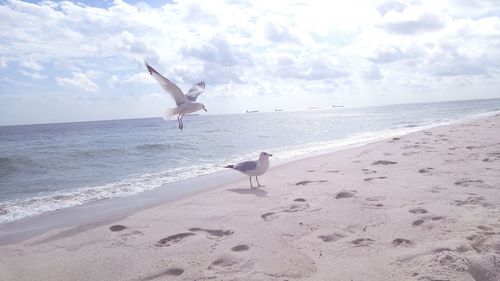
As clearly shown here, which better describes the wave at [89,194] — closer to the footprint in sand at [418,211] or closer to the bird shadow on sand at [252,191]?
the bird shadow on sand at [252,191]

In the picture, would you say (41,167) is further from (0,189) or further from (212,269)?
(212,269)

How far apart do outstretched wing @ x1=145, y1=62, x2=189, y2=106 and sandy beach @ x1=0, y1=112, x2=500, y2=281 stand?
2655mm

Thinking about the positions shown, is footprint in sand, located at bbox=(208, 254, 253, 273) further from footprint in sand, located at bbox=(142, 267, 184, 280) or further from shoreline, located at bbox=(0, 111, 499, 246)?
shoreline, located at bbox=(0, 111, 499, 246)

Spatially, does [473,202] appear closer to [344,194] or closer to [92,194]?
[344,194]

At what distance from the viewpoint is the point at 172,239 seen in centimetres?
474

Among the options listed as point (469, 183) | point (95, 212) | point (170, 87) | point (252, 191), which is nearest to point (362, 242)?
point (469, 183)

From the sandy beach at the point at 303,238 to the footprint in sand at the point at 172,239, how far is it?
0.02 meters

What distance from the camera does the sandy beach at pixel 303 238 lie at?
11.5ft

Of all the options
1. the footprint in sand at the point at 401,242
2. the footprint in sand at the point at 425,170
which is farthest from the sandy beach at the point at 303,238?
the footprint in sand at the point at 425,170

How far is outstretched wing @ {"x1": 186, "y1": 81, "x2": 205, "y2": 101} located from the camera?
9.53m

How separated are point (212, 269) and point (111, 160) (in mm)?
14688

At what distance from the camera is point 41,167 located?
16141 millimetres

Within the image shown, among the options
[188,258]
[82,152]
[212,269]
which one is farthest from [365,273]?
[82,152]

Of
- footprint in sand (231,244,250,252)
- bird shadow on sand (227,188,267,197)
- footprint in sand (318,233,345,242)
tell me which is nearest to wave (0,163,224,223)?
bird shadow on sand (227,188,267,197)
